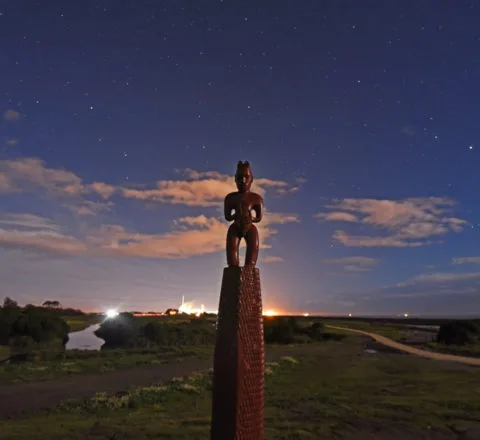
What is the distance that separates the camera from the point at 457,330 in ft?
182

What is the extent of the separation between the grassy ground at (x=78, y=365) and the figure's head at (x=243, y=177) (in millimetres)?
23654

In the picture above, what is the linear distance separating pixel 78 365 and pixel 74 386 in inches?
335

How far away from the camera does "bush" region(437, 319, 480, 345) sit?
173 ft

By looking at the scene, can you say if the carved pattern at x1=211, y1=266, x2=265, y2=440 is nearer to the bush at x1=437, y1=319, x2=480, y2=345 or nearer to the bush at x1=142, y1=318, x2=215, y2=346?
the bush at x1=142, y1=318, x2=215, y2=346

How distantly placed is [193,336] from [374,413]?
148 feet

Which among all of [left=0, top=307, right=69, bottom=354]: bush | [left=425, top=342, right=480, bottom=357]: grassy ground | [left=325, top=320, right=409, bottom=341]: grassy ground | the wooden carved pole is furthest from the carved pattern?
[left=325, top=320, right=409, bottom=341]: grassy ground

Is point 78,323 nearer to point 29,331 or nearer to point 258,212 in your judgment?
point 29,331

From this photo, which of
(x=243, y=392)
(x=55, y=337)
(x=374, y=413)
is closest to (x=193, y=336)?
(x=55, y=337)

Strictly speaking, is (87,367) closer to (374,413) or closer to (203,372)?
(203,372)

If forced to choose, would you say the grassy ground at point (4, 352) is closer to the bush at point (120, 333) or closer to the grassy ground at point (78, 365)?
the grassy ground at point (78, 365)

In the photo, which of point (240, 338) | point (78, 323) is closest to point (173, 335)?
point (240, 338)

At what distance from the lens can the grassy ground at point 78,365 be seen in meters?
29.2

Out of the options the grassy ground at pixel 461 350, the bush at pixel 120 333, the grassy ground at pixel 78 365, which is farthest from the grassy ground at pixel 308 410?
the bush at pixel 120 333

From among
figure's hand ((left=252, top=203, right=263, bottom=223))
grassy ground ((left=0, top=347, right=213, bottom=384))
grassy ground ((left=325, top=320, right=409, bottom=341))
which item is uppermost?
figure's hand ((left=252, top=203, right=263, bottom=223))
